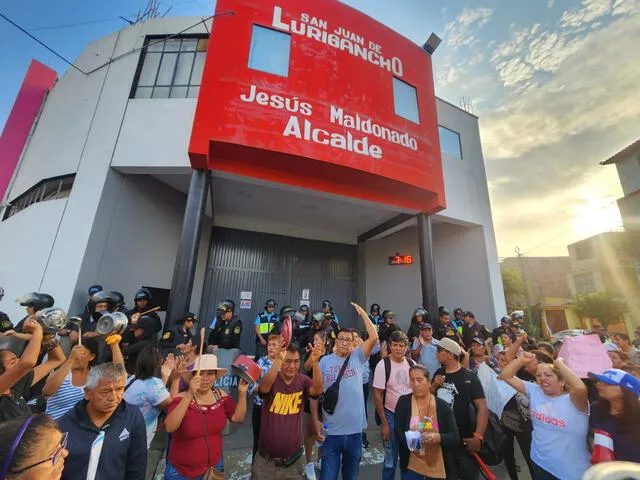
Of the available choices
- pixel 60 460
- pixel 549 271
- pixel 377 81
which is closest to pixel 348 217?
pixel 377 81

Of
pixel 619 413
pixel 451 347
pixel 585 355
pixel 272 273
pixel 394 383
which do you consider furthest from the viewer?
pixel 272 273

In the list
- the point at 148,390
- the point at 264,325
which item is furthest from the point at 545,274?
the point at 148,390

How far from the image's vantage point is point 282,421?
271cm

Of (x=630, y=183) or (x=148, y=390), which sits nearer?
(x=148, y=390)

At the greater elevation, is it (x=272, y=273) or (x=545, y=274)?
(x=545, y=274)

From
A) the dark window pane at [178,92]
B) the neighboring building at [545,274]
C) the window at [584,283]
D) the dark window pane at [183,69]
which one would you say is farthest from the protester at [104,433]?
the neighboring building at [545,274]

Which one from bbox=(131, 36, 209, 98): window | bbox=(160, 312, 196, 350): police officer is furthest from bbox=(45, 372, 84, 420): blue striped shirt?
bbox=(131, 36, 209, 98): window

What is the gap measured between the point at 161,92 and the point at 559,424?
33.9ft

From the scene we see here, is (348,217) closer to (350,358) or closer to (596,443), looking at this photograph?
(350,358)

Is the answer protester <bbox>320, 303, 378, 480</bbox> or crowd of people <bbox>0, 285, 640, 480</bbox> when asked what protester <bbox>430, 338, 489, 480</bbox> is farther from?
protester <bbox>320, 303, 378, 480</bbox>

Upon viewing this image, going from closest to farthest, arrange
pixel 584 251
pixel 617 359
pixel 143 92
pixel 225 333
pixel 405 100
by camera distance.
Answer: pixel 617 359 < pixel 225 333 < pixel 143 92 < pixel 405 100 < pixel 584 251

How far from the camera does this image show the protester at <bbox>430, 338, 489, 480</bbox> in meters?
2.77

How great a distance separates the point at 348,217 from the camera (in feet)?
34.3

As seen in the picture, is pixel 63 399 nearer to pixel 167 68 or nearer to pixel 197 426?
pixel 197 426
